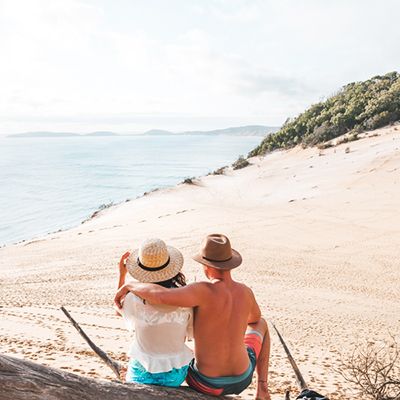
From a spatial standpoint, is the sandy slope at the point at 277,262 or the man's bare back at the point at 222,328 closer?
the man's bare back at the point at 222,328

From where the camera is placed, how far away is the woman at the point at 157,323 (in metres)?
3.46

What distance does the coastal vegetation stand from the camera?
3588cm

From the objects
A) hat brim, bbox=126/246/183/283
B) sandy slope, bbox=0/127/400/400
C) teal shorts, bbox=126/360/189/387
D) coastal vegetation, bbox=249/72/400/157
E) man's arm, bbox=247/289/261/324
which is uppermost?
coastal vegetation, bbox=249/72/400/157

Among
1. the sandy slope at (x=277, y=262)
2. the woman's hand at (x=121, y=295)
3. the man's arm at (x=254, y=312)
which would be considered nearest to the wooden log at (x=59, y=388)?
the woman's hand at (x=121, y=295)

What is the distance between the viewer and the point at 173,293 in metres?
3.32

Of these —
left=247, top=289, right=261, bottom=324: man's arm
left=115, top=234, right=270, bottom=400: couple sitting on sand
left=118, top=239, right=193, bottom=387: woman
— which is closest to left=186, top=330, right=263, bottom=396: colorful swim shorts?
left=115, top=234, right=270, bottom=400: couple sitting on sand

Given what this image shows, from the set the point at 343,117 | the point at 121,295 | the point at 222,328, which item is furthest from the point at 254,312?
the point at 343,117

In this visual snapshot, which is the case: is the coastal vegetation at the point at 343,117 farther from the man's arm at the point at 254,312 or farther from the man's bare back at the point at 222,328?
the man's bare back at the point at 222,328

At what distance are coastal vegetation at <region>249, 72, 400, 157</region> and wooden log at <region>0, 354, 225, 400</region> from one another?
106 feet

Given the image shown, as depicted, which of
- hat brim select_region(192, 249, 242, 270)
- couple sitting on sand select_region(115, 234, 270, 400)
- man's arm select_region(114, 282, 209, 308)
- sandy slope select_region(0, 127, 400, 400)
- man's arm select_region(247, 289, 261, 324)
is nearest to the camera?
man's arm select_region(114, 282, 209, 308)

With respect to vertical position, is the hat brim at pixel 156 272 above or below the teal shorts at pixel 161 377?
above

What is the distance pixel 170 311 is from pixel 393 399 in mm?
2781

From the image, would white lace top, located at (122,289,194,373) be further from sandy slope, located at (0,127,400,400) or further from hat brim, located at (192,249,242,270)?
sandy slope, located at (0,127,400,400)

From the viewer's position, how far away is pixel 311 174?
28625 mm
